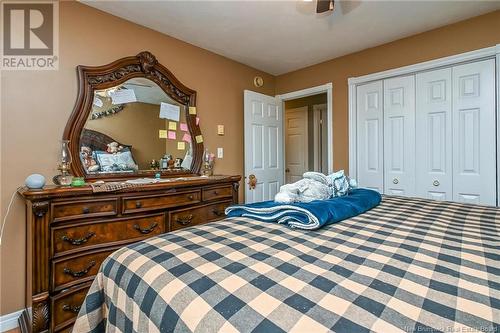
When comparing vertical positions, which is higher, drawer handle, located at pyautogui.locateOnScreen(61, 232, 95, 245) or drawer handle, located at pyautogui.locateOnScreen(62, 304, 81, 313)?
drawer handle, located at pyautogui.locateOnScreen(61, 232, 95, 245)

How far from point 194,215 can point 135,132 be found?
3.15ft

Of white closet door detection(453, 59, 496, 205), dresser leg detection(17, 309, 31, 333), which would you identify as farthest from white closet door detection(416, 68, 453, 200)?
dresser leg detection(17, 309, 31, 333)

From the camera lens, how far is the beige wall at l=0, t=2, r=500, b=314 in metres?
1.77

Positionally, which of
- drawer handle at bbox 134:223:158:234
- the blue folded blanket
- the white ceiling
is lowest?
drawer handle at bbox 134:223:158:234

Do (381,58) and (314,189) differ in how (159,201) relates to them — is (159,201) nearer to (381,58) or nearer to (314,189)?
(314,189)

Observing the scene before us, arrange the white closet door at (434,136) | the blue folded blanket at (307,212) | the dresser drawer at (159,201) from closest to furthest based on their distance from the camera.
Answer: the blue folded blanket at (307,212) < the dresser drawer at (159,201) < the white closet door at (434,136)

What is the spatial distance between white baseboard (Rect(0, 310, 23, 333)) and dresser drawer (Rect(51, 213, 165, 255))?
72 cm

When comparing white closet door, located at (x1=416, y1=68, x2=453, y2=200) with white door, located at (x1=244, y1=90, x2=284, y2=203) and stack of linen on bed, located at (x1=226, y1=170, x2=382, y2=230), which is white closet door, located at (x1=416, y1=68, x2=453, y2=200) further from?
white door, located at (x1=244, y1=90, x2=284, y2=203)

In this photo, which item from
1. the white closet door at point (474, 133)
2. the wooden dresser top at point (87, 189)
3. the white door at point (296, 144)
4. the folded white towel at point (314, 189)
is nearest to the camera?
the folded white towel at point (314, 189)

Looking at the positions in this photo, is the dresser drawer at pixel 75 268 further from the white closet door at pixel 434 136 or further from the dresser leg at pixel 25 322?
the white closet door at pixel 434 136

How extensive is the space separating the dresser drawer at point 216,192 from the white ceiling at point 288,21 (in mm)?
1596

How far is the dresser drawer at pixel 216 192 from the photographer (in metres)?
2.36

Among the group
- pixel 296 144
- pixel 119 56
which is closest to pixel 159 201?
pixel 119 56

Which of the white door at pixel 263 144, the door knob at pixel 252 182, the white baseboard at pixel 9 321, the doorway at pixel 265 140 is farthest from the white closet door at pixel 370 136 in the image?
the white baseboard at pixel 9 321
